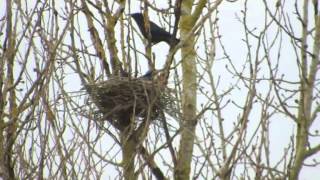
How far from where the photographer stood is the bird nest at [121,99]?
3.95 metres

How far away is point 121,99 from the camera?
4039mm

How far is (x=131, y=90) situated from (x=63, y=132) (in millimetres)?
572

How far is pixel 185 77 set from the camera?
14.6 ft

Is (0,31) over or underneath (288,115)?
over

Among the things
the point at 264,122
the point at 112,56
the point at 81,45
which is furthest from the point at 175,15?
the point at 264,122

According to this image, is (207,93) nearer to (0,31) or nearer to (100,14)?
(100,14)

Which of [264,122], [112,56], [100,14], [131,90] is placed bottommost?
[264,122]

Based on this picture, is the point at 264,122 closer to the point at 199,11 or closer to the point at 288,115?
the point at 288,115

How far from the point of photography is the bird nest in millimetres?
3953

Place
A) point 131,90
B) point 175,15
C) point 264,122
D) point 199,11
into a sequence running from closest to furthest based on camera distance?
point 175,15, point 131,90, point 264,122, point 199,11

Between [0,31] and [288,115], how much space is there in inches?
81.2

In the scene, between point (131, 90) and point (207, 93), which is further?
point (207, 93)

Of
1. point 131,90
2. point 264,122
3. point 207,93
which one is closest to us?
point 131,90

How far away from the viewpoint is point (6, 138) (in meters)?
3.48
